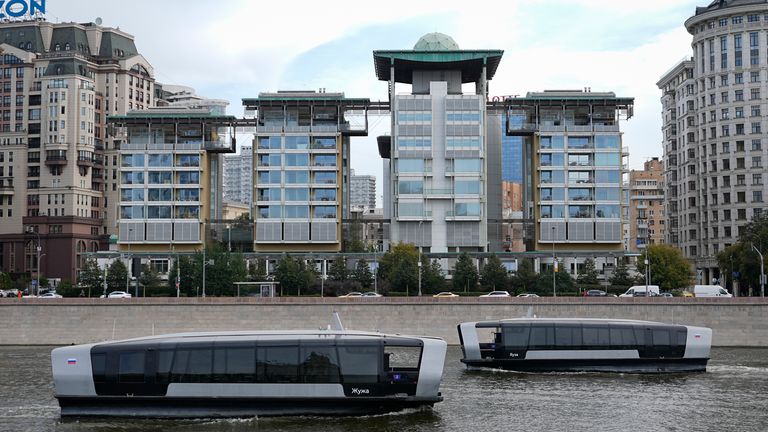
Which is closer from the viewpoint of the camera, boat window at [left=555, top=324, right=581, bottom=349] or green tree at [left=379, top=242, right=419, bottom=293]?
boat window at [left=555, top=324, right=581, bottom=349]

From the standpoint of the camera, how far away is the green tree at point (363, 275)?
120438 millimetres

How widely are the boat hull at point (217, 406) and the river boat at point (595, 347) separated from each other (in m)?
17.3

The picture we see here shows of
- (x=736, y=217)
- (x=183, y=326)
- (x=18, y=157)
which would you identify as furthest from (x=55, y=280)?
(x=736, y=217)

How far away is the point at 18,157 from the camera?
15638cm

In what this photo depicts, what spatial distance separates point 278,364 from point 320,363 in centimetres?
198

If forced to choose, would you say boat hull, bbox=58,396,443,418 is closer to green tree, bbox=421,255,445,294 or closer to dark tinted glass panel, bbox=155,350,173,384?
dark tinted glass panel, bbox=155,350,173,384

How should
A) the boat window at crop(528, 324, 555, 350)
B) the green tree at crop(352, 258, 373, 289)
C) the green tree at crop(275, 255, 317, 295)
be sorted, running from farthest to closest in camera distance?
the green tree at crop(352, 258, 373, 289) → the green tree at crop(275, 255, 317, 295) → the boat window at crop(528, 324, 555, 350)

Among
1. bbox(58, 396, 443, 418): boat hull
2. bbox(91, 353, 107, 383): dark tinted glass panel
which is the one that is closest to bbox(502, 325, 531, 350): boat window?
bbox(58, 396, 443, 418): boat hull

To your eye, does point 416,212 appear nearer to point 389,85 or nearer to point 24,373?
point 389,85

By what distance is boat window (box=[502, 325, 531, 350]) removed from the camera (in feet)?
194

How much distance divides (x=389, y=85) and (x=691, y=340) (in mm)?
80672

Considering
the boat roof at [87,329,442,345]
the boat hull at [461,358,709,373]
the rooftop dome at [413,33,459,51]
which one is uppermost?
the rooftop dome at [413,33,459,51]

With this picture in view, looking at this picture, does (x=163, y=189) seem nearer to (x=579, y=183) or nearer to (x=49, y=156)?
(x=49, y=156)

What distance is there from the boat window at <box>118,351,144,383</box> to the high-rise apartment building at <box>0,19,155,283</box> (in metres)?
115
